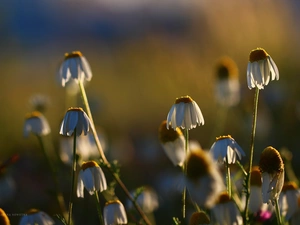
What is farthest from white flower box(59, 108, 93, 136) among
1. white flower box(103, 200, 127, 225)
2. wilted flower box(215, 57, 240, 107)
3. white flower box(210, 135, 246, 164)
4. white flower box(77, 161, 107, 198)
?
wilted flower box(215, 57, 240, 107)

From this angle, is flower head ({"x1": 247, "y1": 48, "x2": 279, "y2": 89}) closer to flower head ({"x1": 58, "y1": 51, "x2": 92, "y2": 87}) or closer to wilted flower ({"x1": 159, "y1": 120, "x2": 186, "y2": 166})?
wilted flower ({"x1": 159, "y1": 120, "x2": 186, "y2": 166})

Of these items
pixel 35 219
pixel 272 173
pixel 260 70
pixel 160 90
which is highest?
pixel 260 70

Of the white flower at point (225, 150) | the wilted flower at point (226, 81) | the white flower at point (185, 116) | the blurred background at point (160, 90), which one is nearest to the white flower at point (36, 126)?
the blurred background at point (160, 90)

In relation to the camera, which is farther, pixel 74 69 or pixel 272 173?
pixel 74 69

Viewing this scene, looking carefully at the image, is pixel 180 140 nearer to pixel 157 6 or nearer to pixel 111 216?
pixel 111 216

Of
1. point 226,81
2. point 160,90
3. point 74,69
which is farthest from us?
point 160,90

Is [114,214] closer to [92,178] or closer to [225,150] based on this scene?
[92,178]

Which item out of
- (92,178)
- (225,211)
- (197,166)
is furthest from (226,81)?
(197,166)
